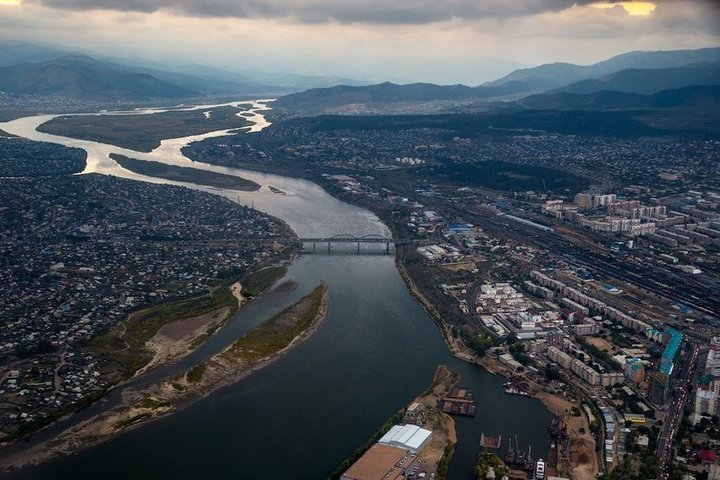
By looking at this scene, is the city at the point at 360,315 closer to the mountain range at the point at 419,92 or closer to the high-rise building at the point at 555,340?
the high-rise building at the point at 555,340

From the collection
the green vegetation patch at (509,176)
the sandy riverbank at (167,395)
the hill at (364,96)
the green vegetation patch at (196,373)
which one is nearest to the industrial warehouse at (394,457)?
the sandy riverbank at (167,395)

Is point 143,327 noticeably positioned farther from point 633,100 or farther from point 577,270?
point 633,100

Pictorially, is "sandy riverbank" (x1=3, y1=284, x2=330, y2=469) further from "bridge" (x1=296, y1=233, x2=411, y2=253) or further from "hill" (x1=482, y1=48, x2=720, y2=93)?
"hill" (x1=482, y1=48, x2=720, y2=93)

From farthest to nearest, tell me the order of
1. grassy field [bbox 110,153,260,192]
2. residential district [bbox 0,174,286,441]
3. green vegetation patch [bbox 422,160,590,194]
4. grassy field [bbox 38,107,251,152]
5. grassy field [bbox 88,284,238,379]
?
grassy field [bbox 38,107,251,152], grassy field [bbox 110,153,260,192], green vegetation patch [bbox 422,160,590,194], grassy field [bbox 88,284,238,379], residential district [bbox 0,174,286,441]

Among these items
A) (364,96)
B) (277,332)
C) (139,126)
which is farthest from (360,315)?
(364,96)

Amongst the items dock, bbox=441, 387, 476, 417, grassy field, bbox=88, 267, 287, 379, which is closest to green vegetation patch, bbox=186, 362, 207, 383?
grassy field, bbox=88, 267, 287, 379

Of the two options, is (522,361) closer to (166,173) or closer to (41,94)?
(166,173)
